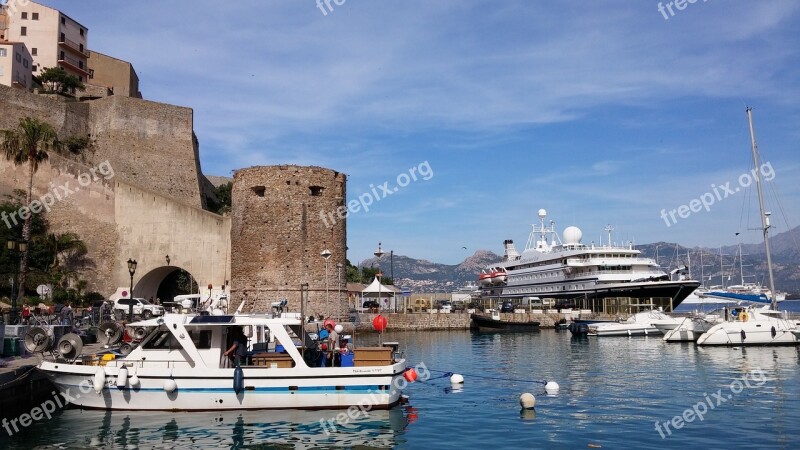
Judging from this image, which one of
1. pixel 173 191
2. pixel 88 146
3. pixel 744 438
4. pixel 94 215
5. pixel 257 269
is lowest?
pixel 744 438

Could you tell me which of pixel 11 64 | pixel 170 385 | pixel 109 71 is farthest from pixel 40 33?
pixel 170 385

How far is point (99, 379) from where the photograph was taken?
14.7 m

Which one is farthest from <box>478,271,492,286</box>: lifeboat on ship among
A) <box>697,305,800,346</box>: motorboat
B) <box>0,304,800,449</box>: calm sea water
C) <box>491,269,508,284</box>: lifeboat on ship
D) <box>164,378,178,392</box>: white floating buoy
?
<box>164,378,178,392</box>: white floating buoy

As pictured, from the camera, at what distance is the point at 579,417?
14453 millimetres

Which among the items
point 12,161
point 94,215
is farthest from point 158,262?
point 12,161

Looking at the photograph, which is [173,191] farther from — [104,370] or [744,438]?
[744,438]

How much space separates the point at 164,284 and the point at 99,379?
26.0 m

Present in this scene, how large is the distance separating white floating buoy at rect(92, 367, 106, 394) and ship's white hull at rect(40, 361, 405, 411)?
0.10 m

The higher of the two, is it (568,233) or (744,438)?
(568,233)

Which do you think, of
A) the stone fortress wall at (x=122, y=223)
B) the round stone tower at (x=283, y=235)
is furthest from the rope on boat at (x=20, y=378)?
the stone fortress wall at (x=122, y=223)

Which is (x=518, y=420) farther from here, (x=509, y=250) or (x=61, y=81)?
(x=509, y=250)

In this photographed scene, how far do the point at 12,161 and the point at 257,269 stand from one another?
53.1 feet

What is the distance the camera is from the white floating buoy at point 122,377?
14703 millimetres

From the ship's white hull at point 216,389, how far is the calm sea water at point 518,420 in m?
0.27
